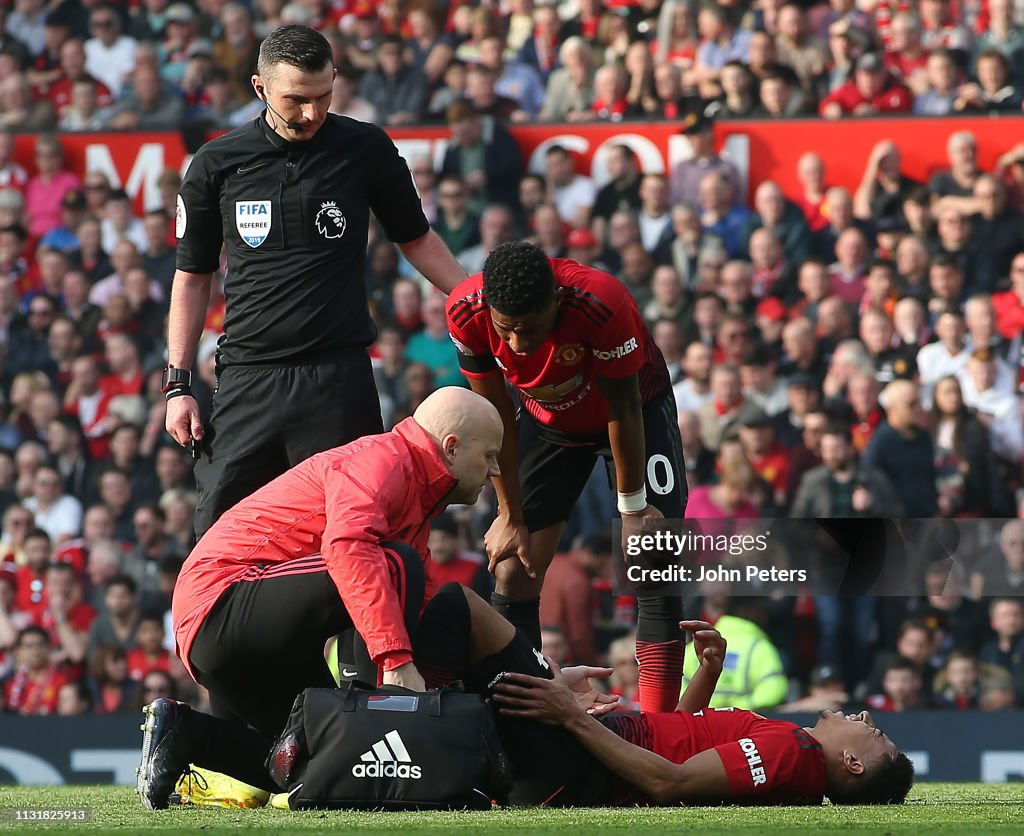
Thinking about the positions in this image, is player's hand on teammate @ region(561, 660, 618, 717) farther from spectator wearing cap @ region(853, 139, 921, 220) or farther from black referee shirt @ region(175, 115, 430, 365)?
spectator wearing cap @ region(853, 139, 921, 220)

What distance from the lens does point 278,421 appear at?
245 inches

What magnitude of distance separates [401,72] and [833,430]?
5179mm

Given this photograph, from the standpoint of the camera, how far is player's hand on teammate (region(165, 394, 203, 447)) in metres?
6.35

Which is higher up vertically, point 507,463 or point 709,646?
point 507,463

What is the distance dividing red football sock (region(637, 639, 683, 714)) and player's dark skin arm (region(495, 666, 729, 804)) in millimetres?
1349

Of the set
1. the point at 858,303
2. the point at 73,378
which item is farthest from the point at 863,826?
the point at 73,378

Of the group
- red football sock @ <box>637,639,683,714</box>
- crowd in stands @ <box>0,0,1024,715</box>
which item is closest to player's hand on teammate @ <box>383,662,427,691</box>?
red football sock @ <box>637,639,683,714</box>

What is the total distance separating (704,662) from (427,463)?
50.7 inches

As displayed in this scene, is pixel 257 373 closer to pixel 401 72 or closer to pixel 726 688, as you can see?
pixel 726 688

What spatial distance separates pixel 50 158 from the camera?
1353 centimetres

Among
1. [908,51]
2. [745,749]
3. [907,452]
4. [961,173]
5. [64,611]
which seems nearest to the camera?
[745,749]

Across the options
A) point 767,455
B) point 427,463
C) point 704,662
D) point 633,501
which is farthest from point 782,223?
point 427,463

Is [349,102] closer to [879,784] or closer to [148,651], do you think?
[148,651]

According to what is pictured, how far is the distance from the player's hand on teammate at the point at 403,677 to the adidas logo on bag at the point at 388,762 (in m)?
0.18
